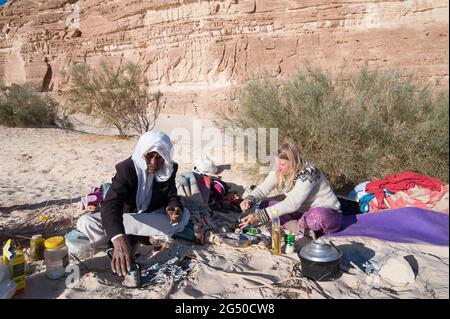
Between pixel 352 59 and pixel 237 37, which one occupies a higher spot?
pixel 237 37

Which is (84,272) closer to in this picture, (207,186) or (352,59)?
(207,186)

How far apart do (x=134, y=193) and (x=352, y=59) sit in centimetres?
1326

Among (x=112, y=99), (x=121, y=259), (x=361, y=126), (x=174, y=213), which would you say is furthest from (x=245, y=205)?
(x=112, y=99)

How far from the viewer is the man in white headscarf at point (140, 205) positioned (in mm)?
2399

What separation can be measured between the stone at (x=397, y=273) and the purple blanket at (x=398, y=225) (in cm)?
58

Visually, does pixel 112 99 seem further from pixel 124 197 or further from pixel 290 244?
pixel 290 244

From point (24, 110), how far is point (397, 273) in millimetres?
13638

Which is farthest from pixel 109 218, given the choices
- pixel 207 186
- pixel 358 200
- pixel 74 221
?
pixel 358 200

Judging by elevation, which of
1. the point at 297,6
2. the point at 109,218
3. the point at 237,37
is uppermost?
the point at 297,6

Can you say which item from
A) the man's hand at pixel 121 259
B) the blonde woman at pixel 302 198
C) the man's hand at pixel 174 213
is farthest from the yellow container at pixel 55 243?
the blonde woman at pixel 302 198

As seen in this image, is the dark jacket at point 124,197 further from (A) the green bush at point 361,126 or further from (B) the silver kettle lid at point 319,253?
(A) the green bush at point 361,126

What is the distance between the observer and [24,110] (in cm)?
1262

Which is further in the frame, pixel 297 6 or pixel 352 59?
pixel 297 6

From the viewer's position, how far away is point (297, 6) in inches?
585
